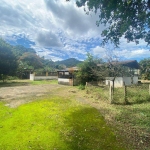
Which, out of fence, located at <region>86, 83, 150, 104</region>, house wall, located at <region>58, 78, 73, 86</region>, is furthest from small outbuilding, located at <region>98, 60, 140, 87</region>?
fence, located at <region>86, 83, 150, 104</region>

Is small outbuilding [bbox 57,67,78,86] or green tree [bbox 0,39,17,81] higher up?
green tree [bbox 0,39,17,81]

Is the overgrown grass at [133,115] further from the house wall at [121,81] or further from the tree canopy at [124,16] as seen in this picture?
the house wall at [121,81]

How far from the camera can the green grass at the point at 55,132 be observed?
3141 millimetres

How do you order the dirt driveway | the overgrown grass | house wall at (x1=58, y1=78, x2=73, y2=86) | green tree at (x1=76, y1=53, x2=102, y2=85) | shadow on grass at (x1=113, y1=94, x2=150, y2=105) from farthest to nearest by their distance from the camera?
1. house wall at (x1=58, y1=78, x2=73, y2=86)
2. green tree at (x1=76, y1=53, x2=102, y2=85)
3. the dirt driveway
4. shadow on grass at (x1=113, y1=94, x2=150, y2=105)
5. the overgrown grass

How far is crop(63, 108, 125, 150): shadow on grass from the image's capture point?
→ 10.4ft

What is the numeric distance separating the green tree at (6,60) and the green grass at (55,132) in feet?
53.6

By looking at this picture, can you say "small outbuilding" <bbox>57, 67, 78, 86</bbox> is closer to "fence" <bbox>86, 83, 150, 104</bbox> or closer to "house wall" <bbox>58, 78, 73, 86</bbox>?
"house wall" <bbox>58, 78, 73, 86</bbox>

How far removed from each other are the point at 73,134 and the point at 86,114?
1.94 metres

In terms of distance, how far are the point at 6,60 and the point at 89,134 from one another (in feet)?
65.0

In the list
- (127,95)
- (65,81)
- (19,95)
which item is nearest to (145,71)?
(65,81)

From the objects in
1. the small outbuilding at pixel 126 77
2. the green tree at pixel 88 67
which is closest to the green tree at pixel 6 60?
the green tree at pixel 88 67

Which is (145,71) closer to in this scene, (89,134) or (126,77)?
(126,77)

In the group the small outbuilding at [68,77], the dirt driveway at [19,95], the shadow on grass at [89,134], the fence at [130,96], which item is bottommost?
the shadow on grass at [89,134]

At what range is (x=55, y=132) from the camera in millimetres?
3832
